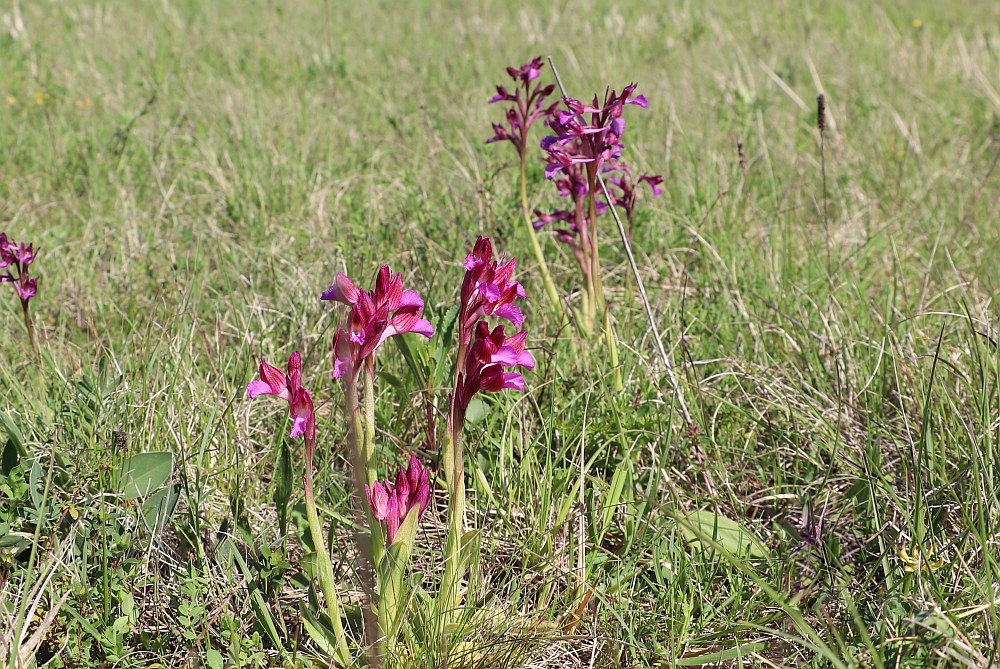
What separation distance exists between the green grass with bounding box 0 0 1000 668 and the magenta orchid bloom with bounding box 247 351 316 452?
1.20 ft

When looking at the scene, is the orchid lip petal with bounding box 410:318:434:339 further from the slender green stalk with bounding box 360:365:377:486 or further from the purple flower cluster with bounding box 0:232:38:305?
the purple flower cluster with bounding box 0:232:38:305

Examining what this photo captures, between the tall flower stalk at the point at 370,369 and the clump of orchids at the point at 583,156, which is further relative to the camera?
the clump of orchids at the point at 583,156

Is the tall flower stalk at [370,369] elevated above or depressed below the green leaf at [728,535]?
above

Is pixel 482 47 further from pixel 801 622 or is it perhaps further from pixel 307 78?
pixel 801 622

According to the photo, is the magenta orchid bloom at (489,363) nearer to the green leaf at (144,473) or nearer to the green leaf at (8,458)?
the green leaf at (144,473)

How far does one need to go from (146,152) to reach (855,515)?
3.17 metres

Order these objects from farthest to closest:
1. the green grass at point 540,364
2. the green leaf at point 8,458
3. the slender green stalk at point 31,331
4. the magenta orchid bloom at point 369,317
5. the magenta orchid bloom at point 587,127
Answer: the slender green stalk at point 31,331 < the magenta orchid bloom at point 587,127 < the green leaf at point 8,458 < the green grass at point 540,364 < the magenta orchid bloom at point 369,317

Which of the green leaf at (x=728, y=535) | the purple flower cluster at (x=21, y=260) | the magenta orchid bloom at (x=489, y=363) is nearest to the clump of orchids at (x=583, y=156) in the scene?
the green leaf at (x=728, y=535)

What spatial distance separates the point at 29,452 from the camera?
1.81 metres

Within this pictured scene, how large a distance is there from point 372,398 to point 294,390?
0.42ft

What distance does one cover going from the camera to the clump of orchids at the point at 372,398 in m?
1.36

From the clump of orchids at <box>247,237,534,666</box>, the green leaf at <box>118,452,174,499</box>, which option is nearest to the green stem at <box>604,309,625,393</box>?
the clump of orchids at <box>247,237,534,666</box>

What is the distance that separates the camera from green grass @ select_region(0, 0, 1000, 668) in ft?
5.17

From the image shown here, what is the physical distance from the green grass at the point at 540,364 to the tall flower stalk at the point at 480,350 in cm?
31
